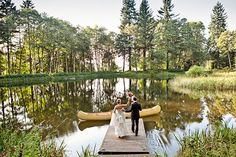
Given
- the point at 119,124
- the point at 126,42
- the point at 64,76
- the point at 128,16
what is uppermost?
the point at 128,16

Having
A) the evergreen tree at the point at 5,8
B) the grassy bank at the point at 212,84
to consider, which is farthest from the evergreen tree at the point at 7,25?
the grassy bank at the point at 212,84

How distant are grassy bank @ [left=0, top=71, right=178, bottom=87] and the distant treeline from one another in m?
4.31

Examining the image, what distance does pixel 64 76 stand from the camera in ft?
170

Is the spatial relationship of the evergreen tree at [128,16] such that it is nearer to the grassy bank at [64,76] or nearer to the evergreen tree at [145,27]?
the evergreen tree at [145,27]

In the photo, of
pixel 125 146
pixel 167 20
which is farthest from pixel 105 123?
pixel 167 20

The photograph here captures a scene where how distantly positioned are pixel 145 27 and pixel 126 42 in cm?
635

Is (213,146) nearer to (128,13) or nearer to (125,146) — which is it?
(125,146)

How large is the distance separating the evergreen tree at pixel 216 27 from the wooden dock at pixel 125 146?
57.7 meters

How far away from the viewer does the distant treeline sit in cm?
5234

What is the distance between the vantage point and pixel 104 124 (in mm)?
16750

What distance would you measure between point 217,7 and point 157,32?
62.3 feet

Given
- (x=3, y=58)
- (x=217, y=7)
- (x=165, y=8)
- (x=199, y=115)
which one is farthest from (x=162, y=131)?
(x=217, y=7)

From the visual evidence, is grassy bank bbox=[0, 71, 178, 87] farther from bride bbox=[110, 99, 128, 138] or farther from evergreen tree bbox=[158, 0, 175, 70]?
bride bbox=[110, 99, 128, 138]

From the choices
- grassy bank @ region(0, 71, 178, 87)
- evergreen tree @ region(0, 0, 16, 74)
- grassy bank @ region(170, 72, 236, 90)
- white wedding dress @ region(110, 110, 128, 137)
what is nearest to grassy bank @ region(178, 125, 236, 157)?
white wedding dress @ region(110, 110, 128, 137)
